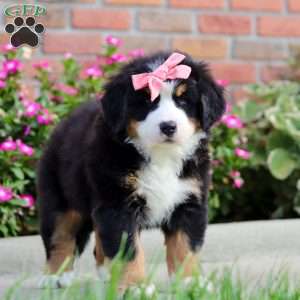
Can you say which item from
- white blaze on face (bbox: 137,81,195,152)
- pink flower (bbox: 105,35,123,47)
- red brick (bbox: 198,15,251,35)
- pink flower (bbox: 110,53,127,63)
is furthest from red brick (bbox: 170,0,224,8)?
white blaze on face (bbox: 137,81,195,152)

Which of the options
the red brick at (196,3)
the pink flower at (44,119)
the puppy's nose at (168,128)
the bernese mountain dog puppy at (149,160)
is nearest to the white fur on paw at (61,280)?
the bernese mountain dog puppy at (149,160)

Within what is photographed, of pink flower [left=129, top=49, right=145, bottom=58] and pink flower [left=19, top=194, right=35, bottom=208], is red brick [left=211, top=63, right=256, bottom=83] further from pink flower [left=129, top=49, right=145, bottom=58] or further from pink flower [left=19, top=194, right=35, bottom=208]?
pink flower [left=19, top=194, right=35, bottom=208]

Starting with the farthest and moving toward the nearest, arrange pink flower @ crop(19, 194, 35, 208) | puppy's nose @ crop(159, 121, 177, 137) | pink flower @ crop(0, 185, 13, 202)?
pink flower @ crop(19, 194, 35, 208), pink flower @ crop(0, 185, 13, 202), puppy's nose @ crop(159, 121, 177, 137)

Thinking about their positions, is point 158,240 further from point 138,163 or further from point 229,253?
point 138,163

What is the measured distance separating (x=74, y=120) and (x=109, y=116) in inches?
28.4

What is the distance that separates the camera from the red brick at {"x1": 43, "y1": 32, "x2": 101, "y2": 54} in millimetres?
7562

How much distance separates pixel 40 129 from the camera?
651cm

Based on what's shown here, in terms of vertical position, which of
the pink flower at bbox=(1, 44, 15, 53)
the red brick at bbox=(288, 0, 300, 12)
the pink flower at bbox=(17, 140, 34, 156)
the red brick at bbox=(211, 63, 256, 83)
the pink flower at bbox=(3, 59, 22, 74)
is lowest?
the pink flower at bbox=(17, 140, 34, 156)

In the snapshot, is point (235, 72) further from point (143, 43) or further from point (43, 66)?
point (43, 66)

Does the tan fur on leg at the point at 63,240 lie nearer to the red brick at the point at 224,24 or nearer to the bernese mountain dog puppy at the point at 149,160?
the bernese mountain dog puppy at the point at 149,160

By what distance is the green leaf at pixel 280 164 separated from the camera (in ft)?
22.5

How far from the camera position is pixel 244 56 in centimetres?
814

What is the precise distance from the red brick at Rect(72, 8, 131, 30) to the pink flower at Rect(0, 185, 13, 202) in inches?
84.4

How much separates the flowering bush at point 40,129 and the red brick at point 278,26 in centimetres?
124
